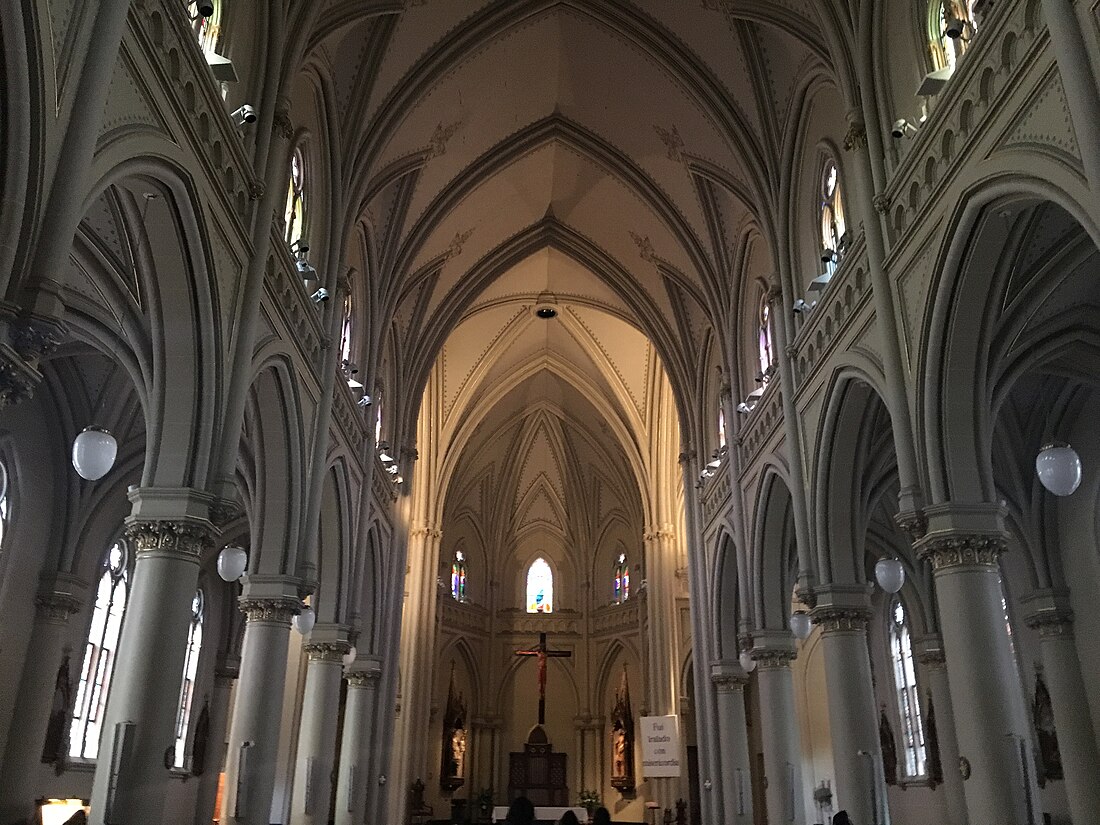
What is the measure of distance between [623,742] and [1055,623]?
19.8 meters

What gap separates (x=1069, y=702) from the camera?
51.5 ft

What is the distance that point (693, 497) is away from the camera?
24031 millimetres

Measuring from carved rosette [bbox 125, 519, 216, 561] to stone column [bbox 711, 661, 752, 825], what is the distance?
13.3 meters

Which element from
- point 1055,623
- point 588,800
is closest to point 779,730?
point 1055,623

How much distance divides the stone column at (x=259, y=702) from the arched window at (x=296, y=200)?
16.7 feet

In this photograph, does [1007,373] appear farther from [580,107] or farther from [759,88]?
[580,107]

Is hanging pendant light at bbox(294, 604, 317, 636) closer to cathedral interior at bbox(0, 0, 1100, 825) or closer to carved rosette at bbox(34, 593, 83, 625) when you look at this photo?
cathedral interior at bbox(0, 0, 1100, 825)

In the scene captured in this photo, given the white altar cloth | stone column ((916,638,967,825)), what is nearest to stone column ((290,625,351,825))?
stone column ((916,638,967,825))

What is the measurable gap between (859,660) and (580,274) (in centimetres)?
1518

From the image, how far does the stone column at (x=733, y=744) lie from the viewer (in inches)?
755

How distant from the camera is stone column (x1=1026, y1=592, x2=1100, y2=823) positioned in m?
14.9

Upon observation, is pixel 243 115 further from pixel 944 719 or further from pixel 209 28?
pixel 944 719

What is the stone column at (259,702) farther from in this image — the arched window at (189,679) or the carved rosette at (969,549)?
the arched window at (189,679)

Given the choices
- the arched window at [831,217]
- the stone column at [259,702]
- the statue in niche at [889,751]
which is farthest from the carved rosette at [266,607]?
the statue in niche at [889,751]
